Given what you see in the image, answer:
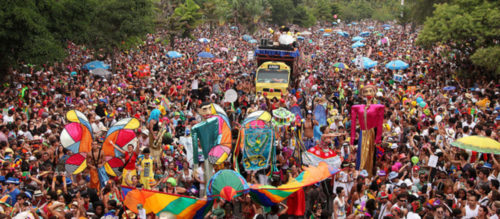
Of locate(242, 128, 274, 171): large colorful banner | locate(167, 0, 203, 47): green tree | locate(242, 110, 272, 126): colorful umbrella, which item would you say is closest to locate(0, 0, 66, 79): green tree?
locate(242, 110, 272, 126): colorful umbrella

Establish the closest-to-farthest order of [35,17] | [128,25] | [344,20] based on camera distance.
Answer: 1. [35,17]
2. [128,25]
3. [344,20]

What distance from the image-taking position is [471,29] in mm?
21469

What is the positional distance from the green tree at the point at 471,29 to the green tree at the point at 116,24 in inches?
589

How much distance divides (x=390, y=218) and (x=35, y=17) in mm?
16980

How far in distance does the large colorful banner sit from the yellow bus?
30.6ft

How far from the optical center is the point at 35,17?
63.1 feet

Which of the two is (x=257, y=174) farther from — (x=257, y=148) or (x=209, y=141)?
(x=209, y=141)

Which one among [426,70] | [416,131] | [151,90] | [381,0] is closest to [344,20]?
[381,0]

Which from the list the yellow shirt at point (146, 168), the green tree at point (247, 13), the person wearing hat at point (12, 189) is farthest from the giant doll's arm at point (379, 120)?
the green tree at point (247, 13)

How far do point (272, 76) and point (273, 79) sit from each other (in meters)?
0.21

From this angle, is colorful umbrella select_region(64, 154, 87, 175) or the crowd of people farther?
colorful umbrella select_region(64, 154, 87, 175)

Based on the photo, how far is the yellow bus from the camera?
19.9 m

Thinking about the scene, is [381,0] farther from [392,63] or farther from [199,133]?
[199,133]

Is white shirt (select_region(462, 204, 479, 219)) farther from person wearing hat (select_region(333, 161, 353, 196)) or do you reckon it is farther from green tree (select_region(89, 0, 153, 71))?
green tree (select_region(89, 0, 153, 71))
